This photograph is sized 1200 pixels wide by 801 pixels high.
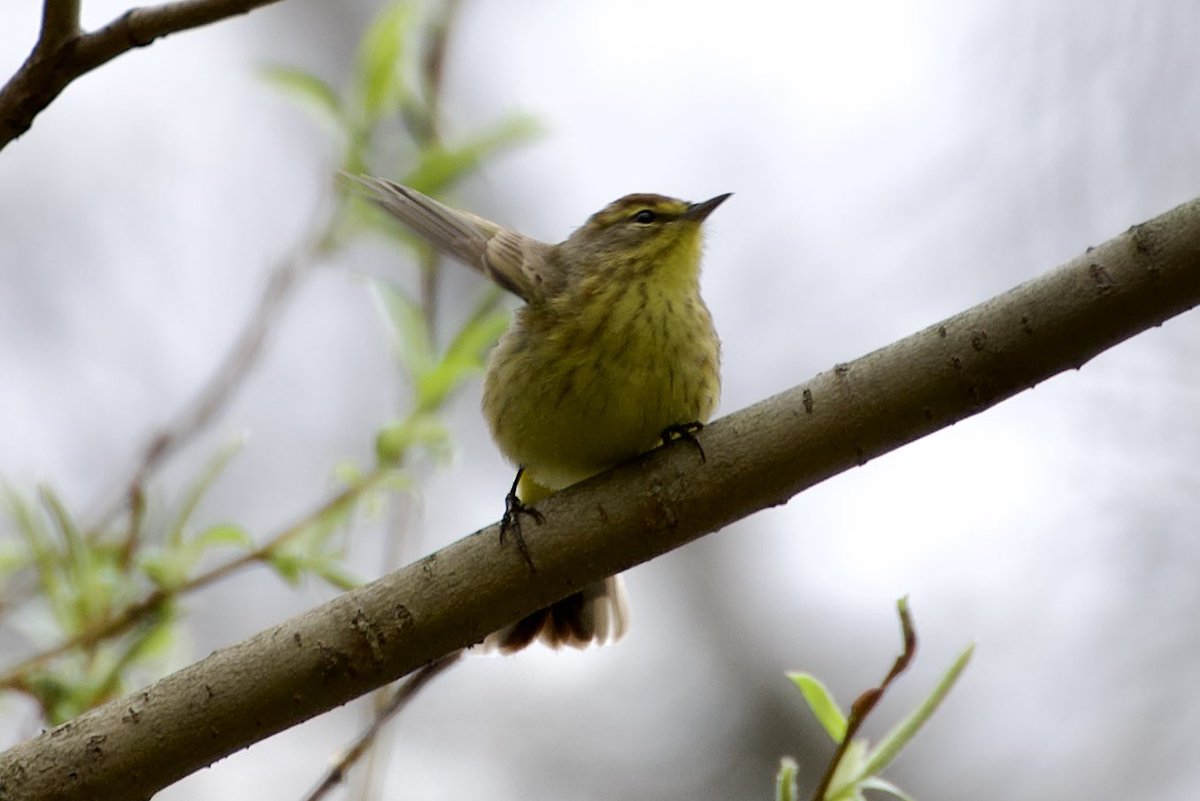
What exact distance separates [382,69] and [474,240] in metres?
0.55

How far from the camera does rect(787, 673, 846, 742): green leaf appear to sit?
7.85 feet

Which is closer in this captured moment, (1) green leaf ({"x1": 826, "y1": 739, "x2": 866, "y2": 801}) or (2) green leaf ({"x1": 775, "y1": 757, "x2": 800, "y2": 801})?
(2) green leaf ({"x1": 775, "y1": 757, "x2": 800, "y2": 801})

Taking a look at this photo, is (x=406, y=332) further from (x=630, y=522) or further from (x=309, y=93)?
(x=630, y=522)

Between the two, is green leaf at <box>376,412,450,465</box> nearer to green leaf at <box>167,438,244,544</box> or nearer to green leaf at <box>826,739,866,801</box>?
green leaf at <box>167,438,244,544</box>

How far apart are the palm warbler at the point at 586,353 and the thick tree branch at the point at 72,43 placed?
996 millimetres

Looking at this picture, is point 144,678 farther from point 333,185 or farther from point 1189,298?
point 1189,298

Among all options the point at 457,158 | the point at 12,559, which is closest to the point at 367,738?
the point at 12,559

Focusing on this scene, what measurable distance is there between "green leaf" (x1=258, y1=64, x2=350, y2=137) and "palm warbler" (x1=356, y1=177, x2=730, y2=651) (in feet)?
0.77

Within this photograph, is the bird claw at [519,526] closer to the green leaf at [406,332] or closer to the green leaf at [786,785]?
the green leaf at [406,332]

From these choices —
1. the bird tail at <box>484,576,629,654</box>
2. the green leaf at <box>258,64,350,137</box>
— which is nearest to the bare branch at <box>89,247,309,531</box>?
the green leaf at <box>258,64,350,137</box>

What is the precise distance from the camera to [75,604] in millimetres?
2623

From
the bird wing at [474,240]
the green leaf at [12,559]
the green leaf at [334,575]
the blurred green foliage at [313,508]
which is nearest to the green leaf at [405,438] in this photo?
the blurred green foliage at [313,508]

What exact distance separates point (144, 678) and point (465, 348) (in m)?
0.93

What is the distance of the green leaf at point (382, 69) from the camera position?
318 centimetres
